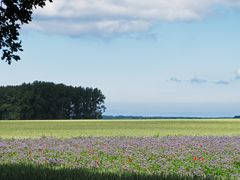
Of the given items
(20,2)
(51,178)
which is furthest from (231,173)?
(20,2)

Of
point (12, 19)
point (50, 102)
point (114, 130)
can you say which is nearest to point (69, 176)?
point (12, 19)

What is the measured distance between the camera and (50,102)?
100m

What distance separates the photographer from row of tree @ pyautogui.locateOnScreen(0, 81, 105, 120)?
315ft

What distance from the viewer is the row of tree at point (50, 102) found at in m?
96.0

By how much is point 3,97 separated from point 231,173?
286 feet

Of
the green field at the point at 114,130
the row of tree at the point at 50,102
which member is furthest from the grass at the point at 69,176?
the row of tree at the point at 50,102

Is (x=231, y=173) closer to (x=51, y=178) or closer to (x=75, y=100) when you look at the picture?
(x=51, y=178)

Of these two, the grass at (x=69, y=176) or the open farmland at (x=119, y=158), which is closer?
the grass at (x=69, y=176)

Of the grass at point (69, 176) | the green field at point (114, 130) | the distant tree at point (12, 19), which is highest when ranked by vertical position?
the distant tree at point (12, 19)

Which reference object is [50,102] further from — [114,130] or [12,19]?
[12,19]

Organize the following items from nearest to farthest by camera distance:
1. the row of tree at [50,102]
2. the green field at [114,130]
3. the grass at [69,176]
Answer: the grass at [69,176], the green field at [114,130], the row of tree at [50,102]

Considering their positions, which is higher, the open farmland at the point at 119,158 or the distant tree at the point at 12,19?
the distant tree at the point at 12,19

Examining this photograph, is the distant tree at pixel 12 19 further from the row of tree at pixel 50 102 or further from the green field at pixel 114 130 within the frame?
the row of tree at pixel 50 102

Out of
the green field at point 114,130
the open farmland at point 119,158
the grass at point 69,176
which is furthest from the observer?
the green field at point 114,130
